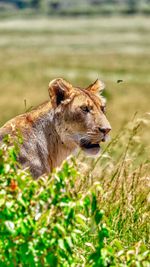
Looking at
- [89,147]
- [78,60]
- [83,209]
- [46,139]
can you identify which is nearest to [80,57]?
[78,60]

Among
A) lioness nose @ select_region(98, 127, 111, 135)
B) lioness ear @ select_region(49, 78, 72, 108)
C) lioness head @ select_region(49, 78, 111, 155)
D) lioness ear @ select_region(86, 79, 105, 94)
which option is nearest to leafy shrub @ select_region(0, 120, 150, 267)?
lioness nose @ select_region(98, 127, 111, 135)

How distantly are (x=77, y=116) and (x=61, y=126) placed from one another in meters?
0.18

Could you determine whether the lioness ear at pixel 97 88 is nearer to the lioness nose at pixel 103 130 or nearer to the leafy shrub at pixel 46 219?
the lioness nose at pixel 103 130

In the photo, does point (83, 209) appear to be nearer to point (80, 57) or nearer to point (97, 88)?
point (97, 88)

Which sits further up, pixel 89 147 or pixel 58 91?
pixel 58 91

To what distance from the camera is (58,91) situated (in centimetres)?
777

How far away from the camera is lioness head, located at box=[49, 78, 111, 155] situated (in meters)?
7.65

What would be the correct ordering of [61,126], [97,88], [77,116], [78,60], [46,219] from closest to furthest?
[46,219] < [77,116] < [61,126] < [97,88] < [78,60]

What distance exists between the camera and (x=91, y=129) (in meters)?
7.62

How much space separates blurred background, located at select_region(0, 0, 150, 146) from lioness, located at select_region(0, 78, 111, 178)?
483 cm

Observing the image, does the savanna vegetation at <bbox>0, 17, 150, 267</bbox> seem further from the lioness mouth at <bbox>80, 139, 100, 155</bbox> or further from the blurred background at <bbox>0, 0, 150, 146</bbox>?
the blurred background at <bbox>0, 0, 150, 146</bbox>

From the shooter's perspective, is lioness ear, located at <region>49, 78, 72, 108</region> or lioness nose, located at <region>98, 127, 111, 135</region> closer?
lioness nose, located at <region>98, 127, 111, 135</region>

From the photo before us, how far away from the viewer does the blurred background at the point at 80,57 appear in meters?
45.4

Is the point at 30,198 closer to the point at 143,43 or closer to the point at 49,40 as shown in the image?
the point at 143,43
